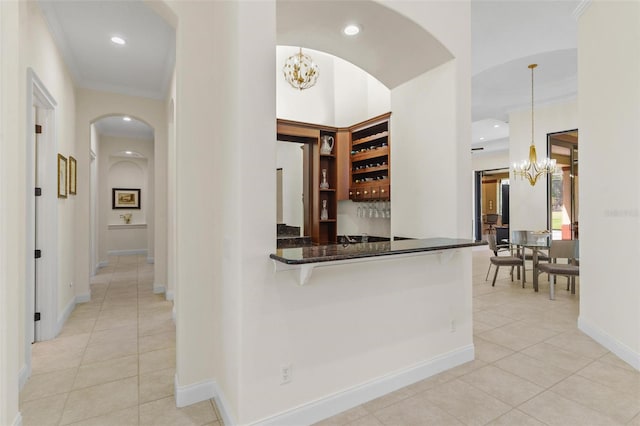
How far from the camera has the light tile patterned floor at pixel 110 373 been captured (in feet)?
6.98

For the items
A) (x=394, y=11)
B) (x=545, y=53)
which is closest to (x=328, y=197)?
(x=394, y=11)

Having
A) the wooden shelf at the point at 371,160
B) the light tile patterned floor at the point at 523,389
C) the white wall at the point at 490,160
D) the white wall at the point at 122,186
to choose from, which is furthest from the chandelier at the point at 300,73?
the white wall at the point at 490,160

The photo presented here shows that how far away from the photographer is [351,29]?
2576 mm

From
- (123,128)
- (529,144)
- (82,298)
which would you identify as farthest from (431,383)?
(123,128)

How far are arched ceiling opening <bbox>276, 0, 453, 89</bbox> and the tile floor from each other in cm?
263

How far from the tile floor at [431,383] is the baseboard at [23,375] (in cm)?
5

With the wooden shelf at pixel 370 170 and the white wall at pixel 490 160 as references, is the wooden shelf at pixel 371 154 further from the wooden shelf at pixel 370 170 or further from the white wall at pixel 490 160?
the white wall at pixel 490 160

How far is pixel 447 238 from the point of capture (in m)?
2.75

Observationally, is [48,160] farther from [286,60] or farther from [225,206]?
[286,60]

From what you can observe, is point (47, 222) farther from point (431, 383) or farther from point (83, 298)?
point (431, 383)

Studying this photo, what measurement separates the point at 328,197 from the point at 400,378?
2807 millimetres

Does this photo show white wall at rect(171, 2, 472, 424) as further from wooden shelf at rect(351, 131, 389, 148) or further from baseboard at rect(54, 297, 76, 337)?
baseboard at rect(54, 297, 76, 337)

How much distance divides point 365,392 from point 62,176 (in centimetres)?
401

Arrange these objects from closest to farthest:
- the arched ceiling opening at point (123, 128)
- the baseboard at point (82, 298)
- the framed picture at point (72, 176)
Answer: the framed picture at point (72, 176) → the baseboard at point (82, 298) → the arched ceiling opening at point (123, 128)
